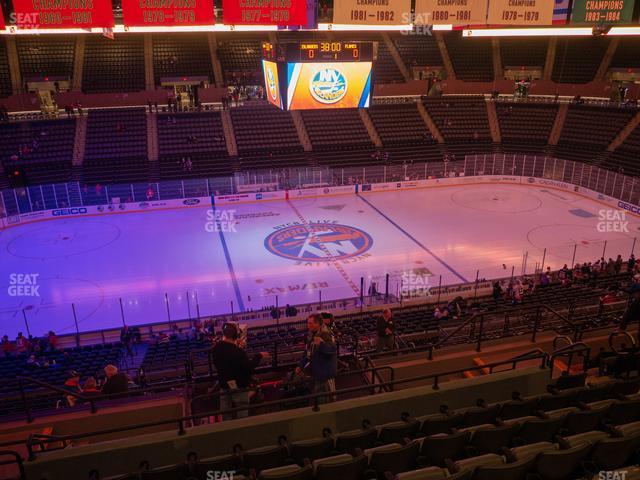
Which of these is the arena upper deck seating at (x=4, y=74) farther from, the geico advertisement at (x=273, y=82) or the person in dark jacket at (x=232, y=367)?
the person in dark jacket at (x=232, y=367)

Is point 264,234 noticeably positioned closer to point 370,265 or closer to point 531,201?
point 370,265

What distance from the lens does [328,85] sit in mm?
19656

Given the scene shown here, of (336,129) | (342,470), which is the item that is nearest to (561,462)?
(342,470)

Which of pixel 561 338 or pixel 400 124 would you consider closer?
pixel 561 338

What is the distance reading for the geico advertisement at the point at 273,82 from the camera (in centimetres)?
1920

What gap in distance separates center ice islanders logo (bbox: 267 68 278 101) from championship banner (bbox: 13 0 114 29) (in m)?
5.98

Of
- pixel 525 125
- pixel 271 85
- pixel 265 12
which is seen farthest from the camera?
pixel 525 125

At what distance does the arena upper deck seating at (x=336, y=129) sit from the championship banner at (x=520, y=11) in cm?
2314

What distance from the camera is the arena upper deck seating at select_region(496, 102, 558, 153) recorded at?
124 feet

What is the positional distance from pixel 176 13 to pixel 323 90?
5.88 m

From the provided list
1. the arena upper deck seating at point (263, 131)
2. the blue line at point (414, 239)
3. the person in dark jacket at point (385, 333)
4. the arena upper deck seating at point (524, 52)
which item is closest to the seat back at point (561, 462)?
the person in dark jacket at point (385, 333)

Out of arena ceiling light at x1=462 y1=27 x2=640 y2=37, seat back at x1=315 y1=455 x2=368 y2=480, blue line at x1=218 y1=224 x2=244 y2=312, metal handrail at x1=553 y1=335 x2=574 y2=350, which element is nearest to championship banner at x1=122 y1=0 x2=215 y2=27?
blue line at x1=218 y1=224 x2=244 y2=312

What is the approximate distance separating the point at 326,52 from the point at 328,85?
47.1 inches

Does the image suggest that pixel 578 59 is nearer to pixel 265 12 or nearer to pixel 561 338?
pixel 265 12
